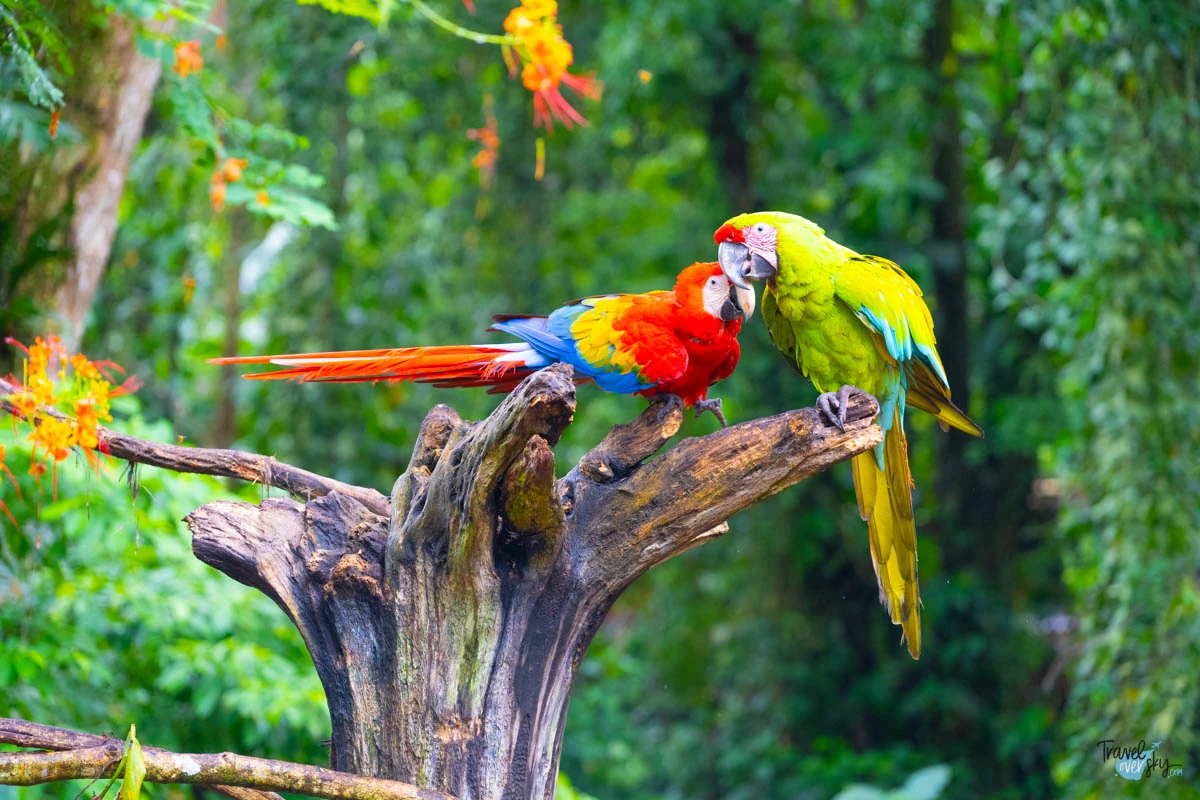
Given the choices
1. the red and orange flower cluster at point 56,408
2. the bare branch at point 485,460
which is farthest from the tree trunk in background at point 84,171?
the bare branch at point 485,460

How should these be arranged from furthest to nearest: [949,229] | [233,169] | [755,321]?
[949,229] → [755,321] → [233,169]

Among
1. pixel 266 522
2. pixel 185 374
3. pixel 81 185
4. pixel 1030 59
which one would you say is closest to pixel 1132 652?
pixel 1030 59

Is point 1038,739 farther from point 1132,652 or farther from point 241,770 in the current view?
point 241,770

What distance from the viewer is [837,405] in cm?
179

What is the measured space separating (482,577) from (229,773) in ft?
1.49

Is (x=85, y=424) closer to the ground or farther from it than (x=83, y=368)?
closer to the ground

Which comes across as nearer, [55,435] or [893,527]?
[55,435]

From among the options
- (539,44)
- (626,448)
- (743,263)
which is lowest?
(626,448)

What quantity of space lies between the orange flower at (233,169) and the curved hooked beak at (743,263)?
4.02 ft

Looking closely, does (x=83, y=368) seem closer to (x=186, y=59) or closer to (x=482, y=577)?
(x=482, y=577)

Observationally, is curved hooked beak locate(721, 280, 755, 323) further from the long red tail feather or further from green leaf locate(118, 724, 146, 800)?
green leaf locate(118, 724, 146, 800)

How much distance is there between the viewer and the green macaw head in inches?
80.7

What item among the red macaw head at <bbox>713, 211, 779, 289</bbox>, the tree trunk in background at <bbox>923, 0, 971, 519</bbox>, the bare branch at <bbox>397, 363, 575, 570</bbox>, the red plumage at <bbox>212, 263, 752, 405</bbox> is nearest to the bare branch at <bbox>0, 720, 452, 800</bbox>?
the bare branch at <bbox>397, 363, 575, 570</bbox>

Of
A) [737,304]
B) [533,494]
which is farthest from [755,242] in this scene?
[533,494]
